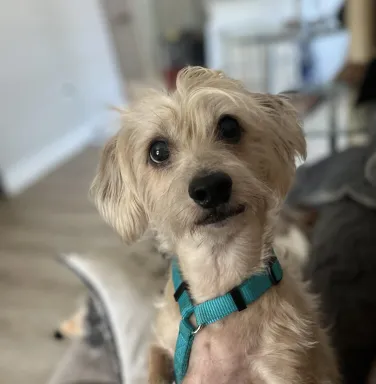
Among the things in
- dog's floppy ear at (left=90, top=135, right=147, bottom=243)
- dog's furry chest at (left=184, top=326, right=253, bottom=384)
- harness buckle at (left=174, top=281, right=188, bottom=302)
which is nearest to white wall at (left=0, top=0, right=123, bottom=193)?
dog's floppy ear at (left=90, top=135, right=147, bottom=243)

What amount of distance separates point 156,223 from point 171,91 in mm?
287

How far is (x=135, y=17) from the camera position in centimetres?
525

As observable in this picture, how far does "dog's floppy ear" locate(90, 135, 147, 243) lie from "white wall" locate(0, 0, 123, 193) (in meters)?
2.41

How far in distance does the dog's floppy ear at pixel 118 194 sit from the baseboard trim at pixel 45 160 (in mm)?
2731

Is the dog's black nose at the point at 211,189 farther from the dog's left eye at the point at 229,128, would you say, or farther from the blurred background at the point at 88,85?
the blurred background at the point at 88,85

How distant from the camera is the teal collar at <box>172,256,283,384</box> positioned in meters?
1.05

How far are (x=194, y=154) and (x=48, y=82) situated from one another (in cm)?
342

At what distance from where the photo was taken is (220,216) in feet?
3.20

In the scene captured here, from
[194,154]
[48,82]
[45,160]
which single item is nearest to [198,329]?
[194,154]

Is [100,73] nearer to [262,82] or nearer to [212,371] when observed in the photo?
[262,82]

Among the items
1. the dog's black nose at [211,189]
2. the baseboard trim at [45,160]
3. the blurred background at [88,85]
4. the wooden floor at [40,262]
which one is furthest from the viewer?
the baseboard trim at [45,160]

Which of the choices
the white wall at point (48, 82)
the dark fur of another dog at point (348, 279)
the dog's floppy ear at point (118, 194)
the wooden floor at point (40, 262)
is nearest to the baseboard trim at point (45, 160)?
the white wall at point (48, 82)

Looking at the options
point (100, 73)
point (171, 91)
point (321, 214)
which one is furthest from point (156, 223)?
point (100, 73)

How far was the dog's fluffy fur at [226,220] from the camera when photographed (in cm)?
102
